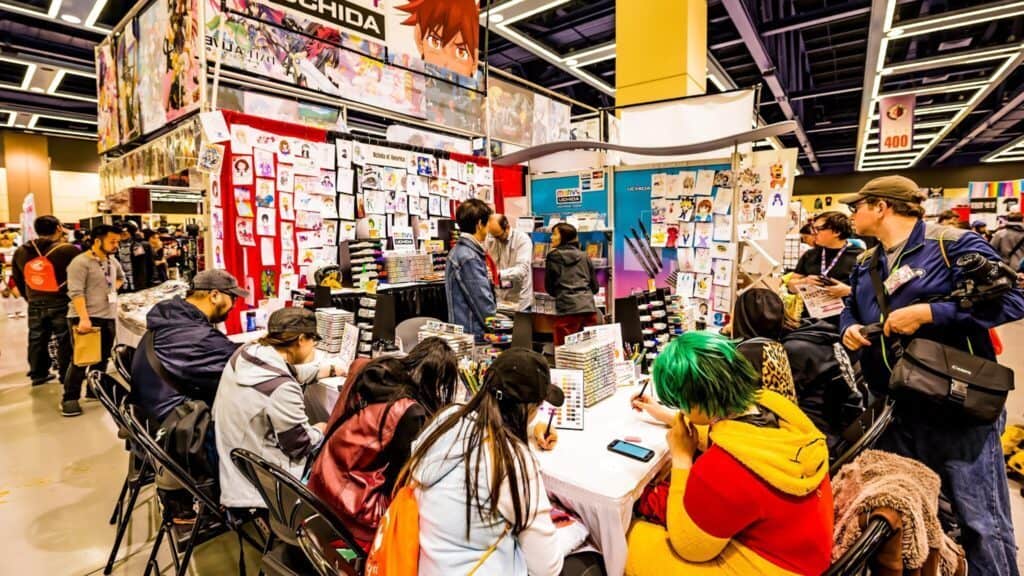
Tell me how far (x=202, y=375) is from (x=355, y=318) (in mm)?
1083

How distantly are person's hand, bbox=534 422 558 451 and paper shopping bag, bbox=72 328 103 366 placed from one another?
182 inches

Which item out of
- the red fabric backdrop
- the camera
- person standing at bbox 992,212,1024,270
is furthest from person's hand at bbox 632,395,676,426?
person standing at bbox 992,212,1024,270

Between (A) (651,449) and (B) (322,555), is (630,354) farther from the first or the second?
(B) (322,555)

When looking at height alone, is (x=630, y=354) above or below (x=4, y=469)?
above

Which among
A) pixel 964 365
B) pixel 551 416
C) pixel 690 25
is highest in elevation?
pixel 690 25

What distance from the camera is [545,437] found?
2.01 m

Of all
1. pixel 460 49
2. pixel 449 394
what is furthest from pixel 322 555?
pixel 460 49

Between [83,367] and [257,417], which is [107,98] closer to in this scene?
[83,367]

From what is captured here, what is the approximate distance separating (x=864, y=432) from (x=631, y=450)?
35.6 inches

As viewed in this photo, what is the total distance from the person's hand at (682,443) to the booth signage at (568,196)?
4.04m

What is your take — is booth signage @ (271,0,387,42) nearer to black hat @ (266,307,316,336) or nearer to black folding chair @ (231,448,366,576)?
black hat @ (266,307,316,336)

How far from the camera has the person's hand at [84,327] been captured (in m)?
4.62

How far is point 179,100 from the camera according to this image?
4.13m

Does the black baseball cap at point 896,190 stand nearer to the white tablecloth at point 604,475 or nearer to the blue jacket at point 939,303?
the blue jacket at point 939,303
